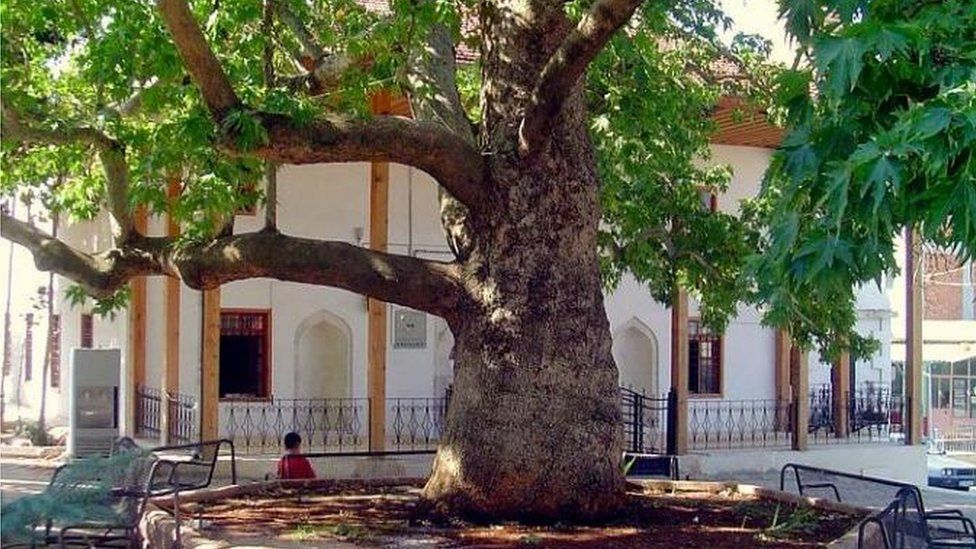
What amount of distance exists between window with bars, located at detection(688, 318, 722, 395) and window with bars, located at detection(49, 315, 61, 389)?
40.6 ft

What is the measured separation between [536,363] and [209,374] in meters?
8.22

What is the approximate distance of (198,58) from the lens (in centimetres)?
868

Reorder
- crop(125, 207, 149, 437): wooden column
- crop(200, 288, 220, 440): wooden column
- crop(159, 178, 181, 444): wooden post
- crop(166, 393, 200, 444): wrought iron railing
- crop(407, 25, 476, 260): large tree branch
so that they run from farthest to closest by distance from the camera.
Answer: crop(125, 207, 149, 437): wooden column → crop(166, 393, 200, 444): wrought iron railing → crop(159, 178, 181, 444): wooden post → crop(200, 288, 220, 440): wooden column → crop(407, 25, 476, 260): large tree branch

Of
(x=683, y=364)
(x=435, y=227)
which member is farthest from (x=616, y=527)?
(x=435, y=227)

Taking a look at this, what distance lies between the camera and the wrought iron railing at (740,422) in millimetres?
22578

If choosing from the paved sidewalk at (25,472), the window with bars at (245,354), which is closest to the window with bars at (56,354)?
the paved sidewalk at (25,472)

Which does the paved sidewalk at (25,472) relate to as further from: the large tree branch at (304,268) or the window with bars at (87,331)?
the large tree branch at (304,268)

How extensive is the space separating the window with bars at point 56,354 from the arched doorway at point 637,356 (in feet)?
36.5

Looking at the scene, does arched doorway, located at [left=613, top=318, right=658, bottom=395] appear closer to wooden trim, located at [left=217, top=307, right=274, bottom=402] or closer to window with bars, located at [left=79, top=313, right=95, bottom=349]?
wooden trim, located at [left=217, top=307, right=274, bottom=402]

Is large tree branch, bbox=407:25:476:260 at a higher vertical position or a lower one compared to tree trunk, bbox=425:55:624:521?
higher

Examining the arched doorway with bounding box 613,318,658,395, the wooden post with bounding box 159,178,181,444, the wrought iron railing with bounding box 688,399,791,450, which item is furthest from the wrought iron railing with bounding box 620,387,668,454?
the wooden post with bounding box 159,178,181,444

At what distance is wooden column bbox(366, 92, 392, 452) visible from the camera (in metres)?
17.9

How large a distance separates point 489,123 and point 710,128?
6090mm

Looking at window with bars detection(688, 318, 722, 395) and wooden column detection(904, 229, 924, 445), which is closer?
wooden column detection(904, 229, 924, 445)
